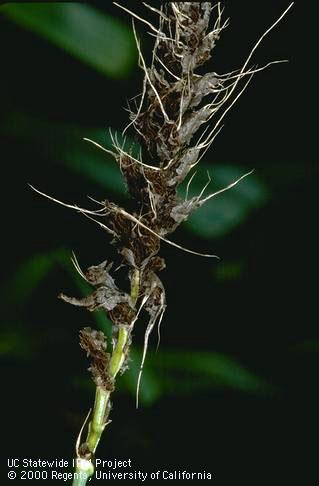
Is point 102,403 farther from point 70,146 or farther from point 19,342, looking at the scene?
point 70,146

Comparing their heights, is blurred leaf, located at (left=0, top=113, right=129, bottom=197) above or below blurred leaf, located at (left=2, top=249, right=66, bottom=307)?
above

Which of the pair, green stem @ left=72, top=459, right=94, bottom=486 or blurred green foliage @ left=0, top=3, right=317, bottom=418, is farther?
blurred green foliage @ left=0, top=3, right=317, bottom=418

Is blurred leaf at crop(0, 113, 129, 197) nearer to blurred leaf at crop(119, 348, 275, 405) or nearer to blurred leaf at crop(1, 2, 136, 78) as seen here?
blurred leaf at crop(1, 2, 136, 78)

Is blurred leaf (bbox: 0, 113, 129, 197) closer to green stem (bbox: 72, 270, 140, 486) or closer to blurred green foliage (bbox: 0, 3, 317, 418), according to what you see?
blurred green foliage (bbox: 0, 3, 317, 418)

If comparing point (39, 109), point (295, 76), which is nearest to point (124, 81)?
point (39, 109)

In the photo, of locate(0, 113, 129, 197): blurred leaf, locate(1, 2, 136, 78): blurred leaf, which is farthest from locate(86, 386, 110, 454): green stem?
locate(1, 2, 136, 78): blurred leaf

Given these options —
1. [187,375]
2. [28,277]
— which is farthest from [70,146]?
[187,375]

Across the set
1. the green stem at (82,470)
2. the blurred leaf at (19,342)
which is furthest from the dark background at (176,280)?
the green stem at (82,470)

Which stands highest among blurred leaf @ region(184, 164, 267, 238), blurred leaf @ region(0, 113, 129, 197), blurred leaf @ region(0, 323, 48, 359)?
blurred leaf @ region(0, 113, 129, 197)
